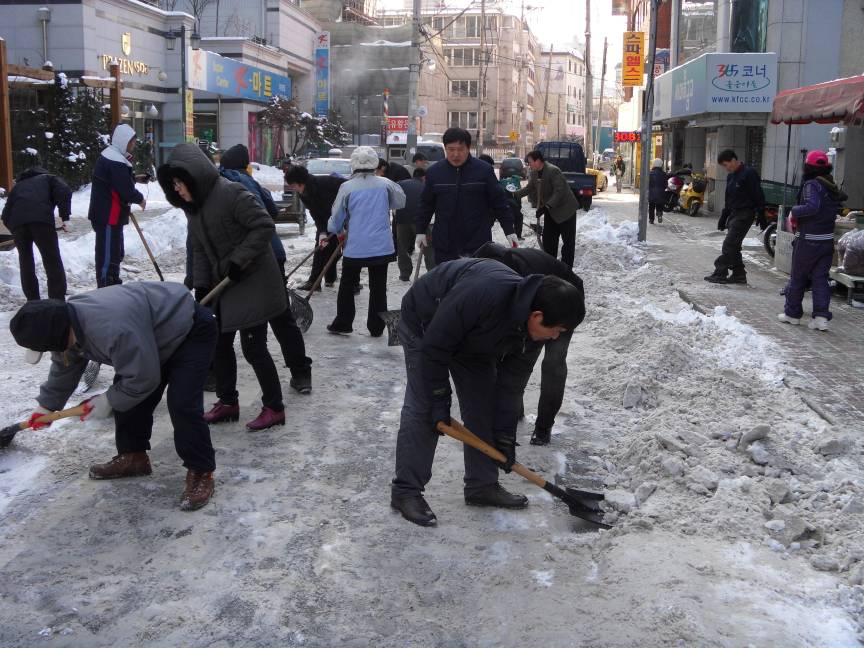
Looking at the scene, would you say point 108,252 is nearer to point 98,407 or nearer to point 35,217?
point 35,217

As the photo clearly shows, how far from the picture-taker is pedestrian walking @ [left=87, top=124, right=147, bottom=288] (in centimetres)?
940

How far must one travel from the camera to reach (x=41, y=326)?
3.76 metres

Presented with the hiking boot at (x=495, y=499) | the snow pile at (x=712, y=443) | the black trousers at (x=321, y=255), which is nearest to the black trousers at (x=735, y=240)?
the snow pile at (x=712, y=443)

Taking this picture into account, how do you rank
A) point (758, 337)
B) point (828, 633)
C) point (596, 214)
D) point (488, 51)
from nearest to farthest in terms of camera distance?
1. point (828, 633)
2. point (758, 337)
3. point (596, 214)
4. point (488, 51)

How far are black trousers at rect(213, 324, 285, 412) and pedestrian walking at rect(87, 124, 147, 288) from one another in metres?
4.17

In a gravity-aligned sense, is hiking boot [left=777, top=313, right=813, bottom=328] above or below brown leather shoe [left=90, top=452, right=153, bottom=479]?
above

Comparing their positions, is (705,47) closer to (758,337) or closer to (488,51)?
(758,337)

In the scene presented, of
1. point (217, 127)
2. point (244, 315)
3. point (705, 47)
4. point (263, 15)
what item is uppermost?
point (263, 15)

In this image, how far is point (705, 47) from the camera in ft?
90.8

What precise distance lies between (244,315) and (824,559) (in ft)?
11.5

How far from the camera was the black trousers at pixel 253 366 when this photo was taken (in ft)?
18.9

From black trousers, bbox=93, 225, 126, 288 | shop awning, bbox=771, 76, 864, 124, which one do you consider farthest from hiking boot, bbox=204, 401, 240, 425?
shop awning, bbox=771, 76, 864, 124

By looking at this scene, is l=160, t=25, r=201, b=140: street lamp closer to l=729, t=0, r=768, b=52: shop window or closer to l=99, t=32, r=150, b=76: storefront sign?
l=99, t=32, r=150, b=76: storefront sign

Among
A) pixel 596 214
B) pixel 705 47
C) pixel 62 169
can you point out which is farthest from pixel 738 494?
pixel 705 47
